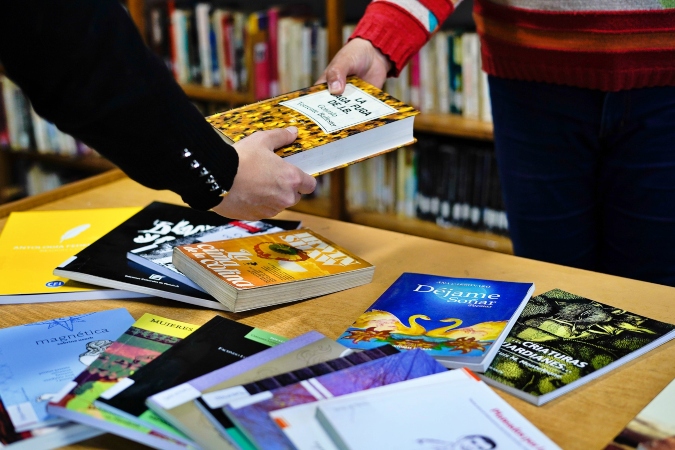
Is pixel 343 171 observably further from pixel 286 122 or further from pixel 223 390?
pixel 223 390

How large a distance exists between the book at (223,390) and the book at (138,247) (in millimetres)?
185

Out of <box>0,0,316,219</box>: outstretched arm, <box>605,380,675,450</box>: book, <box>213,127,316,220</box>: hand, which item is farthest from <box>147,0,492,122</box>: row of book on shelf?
<box>605,380,675,450</box>: book

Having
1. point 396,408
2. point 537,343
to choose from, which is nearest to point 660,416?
point 537,343

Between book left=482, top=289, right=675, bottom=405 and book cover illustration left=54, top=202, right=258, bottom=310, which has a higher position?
book cover illustration left=54, top=202, right=258, bottom=310

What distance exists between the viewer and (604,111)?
1137 millimetres

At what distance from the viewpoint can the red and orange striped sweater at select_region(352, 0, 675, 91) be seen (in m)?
1.07

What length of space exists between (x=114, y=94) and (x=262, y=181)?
217 millimetres

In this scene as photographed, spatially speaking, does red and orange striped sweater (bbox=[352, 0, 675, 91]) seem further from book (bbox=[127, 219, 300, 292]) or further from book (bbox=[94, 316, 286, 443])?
book (bbox=[94, 316, 286, 443])

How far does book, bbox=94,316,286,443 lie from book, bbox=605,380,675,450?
377 mm

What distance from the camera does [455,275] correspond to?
105 centimetres

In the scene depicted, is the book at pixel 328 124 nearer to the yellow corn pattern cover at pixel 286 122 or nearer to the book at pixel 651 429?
the yellow corn pattern cover at pixel 286 122

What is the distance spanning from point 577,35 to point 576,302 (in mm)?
432

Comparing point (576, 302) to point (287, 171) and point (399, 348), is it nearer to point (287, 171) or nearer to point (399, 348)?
point (399, 348)

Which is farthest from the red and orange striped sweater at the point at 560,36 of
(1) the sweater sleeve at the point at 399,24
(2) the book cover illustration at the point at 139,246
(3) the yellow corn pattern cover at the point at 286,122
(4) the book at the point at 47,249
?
(4) the book at the point at 47,249
